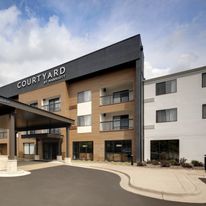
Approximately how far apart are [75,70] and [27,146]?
15281mm

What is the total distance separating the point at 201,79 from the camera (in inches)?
826

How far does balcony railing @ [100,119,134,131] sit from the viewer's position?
2561cm

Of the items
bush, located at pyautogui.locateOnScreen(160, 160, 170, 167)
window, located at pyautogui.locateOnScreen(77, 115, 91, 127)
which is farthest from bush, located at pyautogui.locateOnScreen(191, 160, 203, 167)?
window, located at pyautogui.locateOnScreen(77, 115, 91, 127)

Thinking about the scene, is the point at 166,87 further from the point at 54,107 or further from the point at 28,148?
the point at 28,148

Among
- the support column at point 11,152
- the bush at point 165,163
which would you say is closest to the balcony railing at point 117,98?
the bush at point 165,163

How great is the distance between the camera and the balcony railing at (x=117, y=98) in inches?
1038

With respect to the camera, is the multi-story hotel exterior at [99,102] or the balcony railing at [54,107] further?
the balcony railing at [54,107]

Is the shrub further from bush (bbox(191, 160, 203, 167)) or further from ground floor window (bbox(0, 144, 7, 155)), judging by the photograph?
ground floor window (bbox(0, 144, 7, 155))

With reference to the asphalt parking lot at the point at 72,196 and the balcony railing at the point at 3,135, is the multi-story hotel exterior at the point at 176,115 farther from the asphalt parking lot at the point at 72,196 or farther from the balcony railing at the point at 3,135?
the balcony railing at the point at 3,135

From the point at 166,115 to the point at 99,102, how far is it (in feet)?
28.4

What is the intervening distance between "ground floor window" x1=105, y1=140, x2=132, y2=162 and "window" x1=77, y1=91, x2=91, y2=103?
6239mm

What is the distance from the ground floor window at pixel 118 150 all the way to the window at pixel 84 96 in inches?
246

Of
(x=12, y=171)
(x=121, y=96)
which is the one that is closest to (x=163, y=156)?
(x=121, y=96)

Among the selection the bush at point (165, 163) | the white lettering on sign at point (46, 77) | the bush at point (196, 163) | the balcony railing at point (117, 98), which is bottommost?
the bush at point (165, 163)
